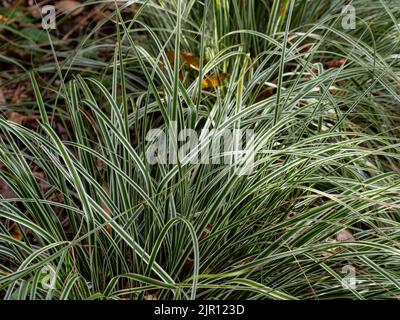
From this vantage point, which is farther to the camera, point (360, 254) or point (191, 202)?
point (191, 202)

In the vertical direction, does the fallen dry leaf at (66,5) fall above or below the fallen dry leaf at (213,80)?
above

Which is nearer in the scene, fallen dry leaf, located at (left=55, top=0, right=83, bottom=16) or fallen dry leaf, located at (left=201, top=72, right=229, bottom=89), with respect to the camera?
fallen dry leaf, located at (left=201, top=72, right=229, bottom=89)

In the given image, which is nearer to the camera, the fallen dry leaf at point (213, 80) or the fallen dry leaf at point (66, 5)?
the fallen dry leaf at point (213, 80)

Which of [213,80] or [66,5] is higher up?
[66,5]

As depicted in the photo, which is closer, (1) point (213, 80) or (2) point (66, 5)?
(1) point (213, 80)

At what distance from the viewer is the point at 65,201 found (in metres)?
2.51

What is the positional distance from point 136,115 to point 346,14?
3.53ft

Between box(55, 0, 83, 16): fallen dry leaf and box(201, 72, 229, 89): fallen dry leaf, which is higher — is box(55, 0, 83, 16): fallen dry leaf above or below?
above
